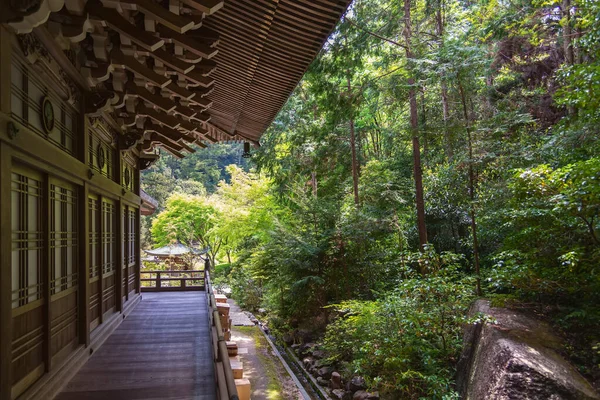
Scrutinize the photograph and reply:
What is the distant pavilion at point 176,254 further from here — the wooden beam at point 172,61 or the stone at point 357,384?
the wooden beam at point 172,61

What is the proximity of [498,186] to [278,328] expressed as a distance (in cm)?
→ 951

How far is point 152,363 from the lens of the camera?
15.7ft

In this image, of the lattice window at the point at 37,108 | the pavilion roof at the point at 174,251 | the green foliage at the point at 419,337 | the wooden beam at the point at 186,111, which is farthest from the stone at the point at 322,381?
the pavilion roof at the point at 174,251

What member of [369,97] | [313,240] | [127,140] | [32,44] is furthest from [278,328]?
[32,44]

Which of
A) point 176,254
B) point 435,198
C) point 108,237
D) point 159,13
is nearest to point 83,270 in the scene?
point 108,237

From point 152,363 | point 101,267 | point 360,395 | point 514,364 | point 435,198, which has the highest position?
point 435,198

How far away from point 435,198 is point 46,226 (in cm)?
1150

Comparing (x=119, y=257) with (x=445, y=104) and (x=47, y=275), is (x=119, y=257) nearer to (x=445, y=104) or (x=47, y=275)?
(x=47, y=275)

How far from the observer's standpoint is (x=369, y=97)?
14281 mm

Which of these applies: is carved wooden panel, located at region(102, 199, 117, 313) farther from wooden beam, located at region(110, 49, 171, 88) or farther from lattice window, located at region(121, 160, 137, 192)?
wooden beam, located at region(110, 49, 171, 88)

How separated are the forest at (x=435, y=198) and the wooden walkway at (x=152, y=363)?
12.4 ft

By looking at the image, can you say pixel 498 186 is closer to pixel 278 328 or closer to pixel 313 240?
pixel 313 240

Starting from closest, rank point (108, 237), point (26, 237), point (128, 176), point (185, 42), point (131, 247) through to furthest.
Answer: point (185, 42)
point (26, 237)
point (108, 237)
point (128, 176)
point (131, 247)

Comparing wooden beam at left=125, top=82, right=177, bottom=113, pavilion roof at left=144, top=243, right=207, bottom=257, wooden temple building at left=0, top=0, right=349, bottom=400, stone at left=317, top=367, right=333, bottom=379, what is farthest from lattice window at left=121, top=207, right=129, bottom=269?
pavilion roof at left=144, top=243, right=207, bottom=257
